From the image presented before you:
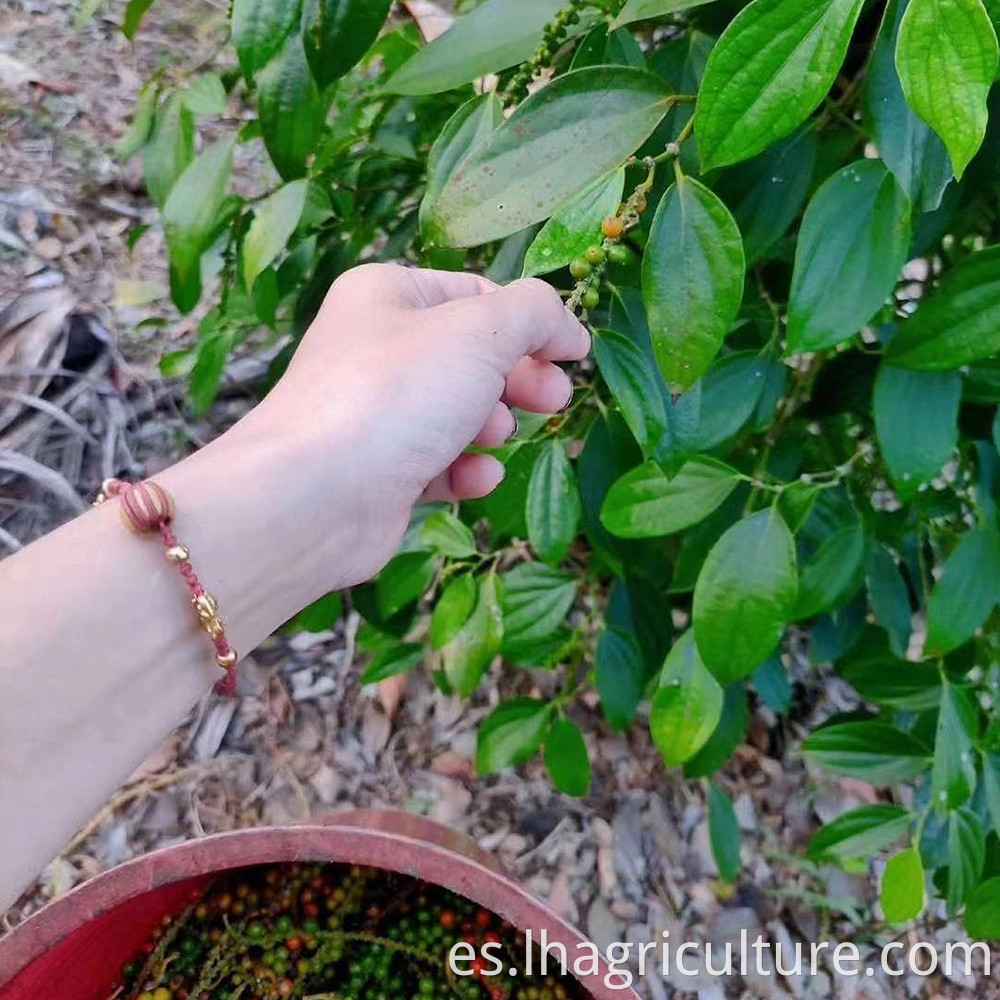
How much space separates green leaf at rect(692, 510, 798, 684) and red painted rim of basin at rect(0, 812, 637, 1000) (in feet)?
0.68

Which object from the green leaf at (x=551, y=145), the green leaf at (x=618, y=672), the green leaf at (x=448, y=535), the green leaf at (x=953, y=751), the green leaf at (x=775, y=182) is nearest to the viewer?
the green leaf at (x=551, y=145)

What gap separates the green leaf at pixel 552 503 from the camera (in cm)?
70

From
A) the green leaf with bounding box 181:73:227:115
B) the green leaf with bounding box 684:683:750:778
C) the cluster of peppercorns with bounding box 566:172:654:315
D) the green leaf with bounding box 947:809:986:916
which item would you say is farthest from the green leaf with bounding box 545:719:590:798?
the green leaf with bounding box 181:73:227:115

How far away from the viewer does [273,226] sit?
2.35 feet

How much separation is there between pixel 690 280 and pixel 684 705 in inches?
15.1

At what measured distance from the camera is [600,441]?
0.75 metres

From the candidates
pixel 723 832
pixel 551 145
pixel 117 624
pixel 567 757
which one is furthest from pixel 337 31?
pixel 723 832

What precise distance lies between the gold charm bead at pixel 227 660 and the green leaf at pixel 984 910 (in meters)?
0.59

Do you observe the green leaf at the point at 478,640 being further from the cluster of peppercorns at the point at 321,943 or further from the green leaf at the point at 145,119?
the green leaf at the point at 145,119

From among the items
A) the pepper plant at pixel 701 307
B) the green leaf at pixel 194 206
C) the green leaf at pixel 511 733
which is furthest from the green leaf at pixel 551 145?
the green leaf at pixel 511 733

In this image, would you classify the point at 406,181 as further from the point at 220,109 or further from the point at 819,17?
the point at 819,17

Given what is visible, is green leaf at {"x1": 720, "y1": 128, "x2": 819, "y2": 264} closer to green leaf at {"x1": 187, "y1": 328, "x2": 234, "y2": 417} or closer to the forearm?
the forearm

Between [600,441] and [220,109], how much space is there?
Answer: 43 cm

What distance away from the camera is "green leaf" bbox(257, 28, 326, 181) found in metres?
0.63
